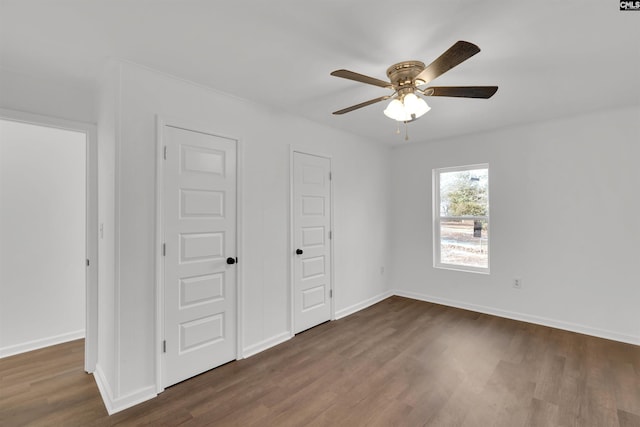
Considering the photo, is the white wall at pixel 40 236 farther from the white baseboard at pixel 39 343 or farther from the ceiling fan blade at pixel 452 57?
the ceiling fan blade at pixel 452 57

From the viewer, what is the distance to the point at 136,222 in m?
2.18

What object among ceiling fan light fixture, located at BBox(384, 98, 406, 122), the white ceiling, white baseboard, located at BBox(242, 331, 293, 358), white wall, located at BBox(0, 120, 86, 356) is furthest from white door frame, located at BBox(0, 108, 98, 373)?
ceiling fan light fixture, located at BBox(384, 98, 406, 122)

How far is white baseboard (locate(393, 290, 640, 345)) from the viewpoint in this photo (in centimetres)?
314

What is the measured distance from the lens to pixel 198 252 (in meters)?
2.50

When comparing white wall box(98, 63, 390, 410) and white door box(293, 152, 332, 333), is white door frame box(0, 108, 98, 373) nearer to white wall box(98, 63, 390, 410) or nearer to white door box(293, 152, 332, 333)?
white wall box(98, 63, 390, 410)

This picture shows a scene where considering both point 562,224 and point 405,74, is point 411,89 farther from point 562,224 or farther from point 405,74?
point 562,224

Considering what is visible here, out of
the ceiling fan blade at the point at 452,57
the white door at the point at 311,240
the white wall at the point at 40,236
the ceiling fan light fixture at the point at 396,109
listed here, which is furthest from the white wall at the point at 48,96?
the ceiling fan blade at the point at 452,57

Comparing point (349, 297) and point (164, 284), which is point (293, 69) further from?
point (349, 297)

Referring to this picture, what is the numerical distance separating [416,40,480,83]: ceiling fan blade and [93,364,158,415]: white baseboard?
2949 mm

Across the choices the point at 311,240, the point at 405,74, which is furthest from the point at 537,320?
the point at 405,74

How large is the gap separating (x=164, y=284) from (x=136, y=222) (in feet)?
1.74

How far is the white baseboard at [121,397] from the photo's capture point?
2043 millimetres

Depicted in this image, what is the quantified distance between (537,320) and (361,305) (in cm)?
218

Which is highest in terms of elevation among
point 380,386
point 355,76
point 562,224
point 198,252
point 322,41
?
point 322,41
